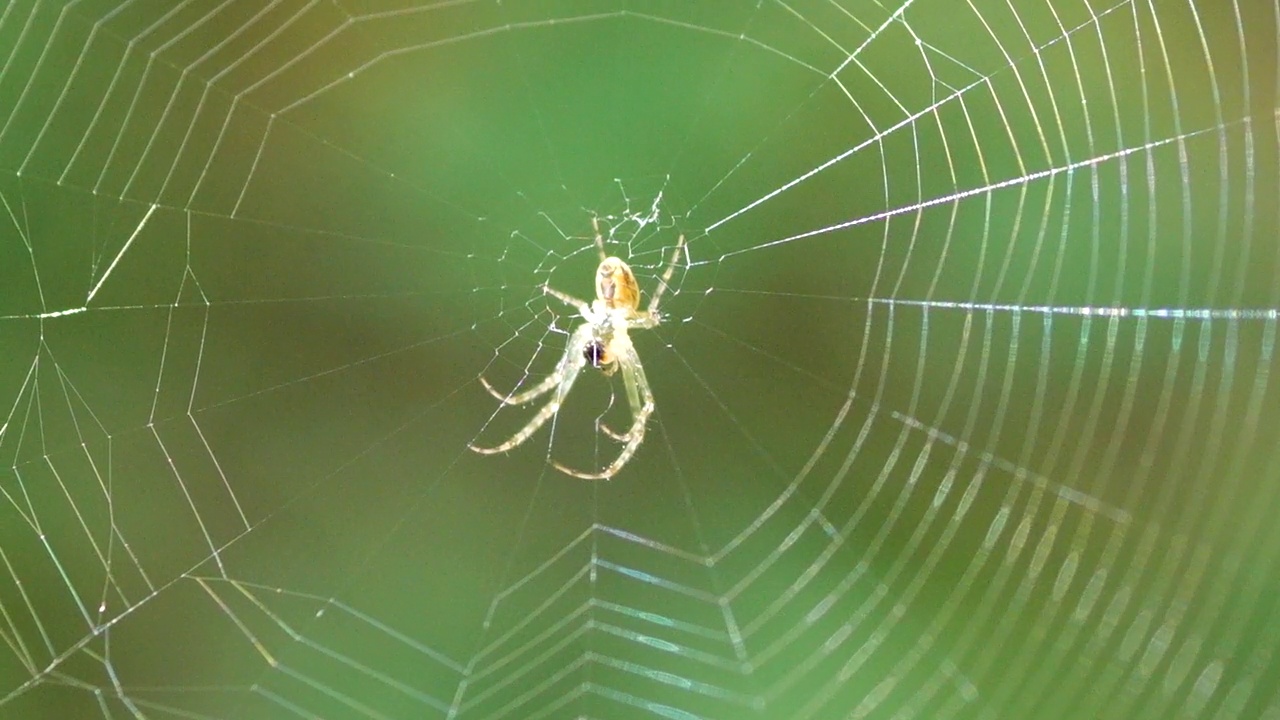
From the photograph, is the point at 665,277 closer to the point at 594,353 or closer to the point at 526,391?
the point at 594,353

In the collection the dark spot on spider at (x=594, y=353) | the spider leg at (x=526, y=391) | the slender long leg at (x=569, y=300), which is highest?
the slender long leg at (x=569, y=300)

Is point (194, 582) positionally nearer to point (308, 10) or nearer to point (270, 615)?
point (270, 615)

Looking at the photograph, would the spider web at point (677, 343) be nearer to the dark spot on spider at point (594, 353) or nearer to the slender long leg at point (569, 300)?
the slender long leg at point (569, 300)

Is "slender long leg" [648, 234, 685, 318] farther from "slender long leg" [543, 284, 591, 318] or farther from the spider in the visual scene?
"slender long leg" [543, 284, 591, 318]

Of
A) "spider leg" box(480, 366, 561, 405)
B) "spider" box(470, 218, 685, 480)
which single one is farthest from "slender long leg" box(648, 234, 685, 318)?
"spider leg" box(480, 366, 561, 405)

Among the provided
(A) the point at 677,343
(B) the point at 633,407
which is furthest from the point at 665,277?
(B) the point at 633,407

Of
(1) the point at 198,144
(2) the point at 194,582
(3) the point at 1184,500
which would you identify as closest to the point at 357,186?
(1) the point at 198,144

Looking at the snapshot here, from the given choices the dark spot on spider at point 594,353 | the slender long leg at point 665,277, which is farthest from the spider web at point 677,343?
the dark spot on spider at point 594,353
